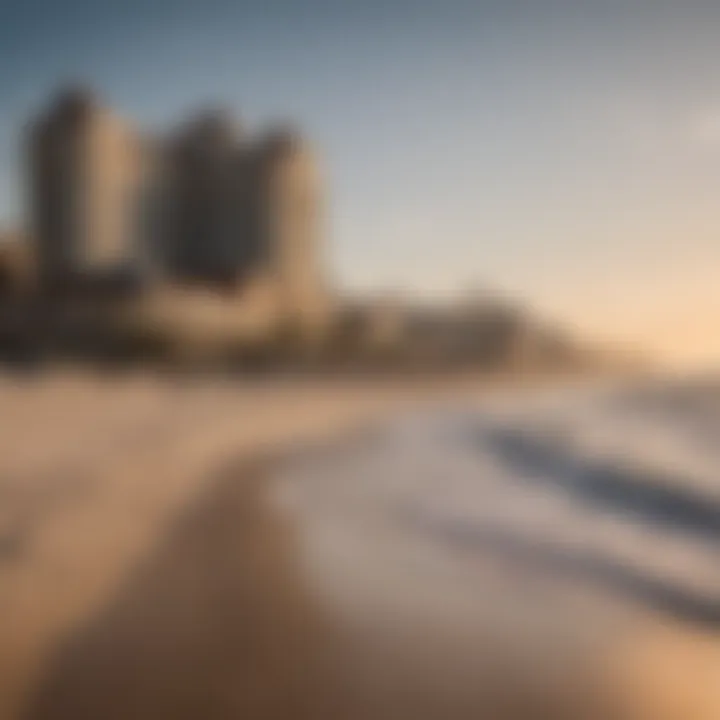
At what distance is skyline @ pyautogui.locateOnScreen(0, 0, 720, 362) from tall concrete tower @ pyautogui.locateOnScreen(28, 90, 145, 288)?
0.04 metres

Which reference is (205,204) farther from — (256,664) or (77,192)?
(256,664)

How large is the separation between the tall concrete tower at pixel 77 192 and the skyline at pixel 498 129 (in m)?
0.04

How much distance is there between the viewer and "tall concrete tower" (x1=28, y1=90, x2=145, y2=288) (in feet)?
1.82

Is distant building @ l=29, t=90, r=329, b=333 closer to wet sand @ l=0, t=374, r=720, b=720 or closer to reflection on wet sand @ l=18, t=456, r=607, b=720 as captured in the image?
wet sand @ l=0, t=374, r=720, b=720

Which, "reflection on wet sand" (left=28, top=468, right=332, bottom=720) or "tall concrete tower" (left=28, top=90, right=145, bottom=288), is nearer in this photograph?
"reflection on wet sand" (left=28, top=468, right=332, bottom=720)

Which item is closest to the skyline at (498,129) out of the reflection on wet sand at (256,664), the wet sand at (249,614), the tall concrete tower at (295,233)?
the tall concrete tower at (295,233)

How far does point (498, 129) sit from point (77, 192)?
305mm

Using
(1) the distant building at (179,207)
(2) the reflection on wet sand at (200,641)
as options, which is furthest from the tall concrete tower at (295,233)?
(2) the reflection on wet sand at (200,641)

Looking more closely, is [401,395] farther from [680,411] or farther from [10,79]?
[10,79]

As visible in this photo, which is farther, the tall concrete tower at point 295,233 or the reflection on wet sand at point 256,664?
the tall concrete tower at point 295,233

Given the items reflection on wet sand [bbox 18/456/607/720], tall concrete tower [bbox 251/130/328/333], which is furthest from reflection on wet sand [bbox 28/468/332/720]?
tall concrete tower [bbox 251/130/328/333]

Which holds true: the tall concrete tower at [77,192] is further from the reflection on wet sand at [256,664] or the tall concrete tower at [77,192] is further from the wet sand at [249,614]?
the reflection on wet sand at [256,664]

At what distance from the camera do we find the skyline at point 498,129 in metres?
0.58

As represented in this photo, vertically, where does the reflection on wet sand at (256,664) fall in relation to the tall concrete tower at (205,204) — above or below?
below
